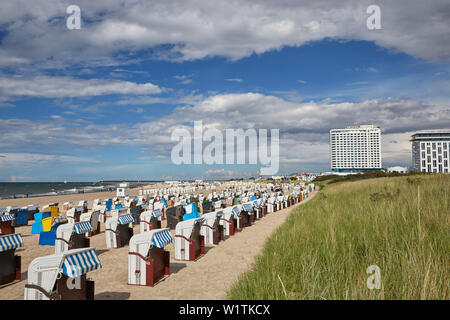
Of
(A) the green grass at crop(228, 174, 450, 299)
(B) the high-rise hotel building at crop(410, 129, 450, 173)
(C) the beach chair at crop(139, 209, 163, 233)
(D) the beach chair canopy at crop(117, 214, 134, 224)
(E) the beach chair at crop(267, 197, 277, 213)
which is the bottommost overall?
(E) the beach chair at crop(267, 197, 277, 213)

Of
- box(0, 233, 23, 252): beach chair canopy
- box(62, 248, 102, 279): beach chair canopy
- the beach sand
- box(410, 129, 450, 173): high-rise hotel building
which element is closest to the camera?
box(62, 248, 102, 279): beach chair canopy

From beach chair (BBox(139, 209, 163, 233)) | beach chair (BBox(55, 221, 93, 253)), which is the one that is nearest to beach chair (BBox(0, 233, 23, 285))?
beach chair (BBox(55, 221, 93, 253))

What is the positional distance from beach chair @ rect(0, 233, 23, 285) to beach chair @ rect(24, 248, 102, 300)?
3.18 meters

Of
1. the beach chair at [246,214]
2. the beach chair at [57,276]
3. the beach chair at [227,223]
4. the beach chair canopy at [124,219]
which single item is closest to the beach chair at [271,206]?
the beach chair at [246,214]

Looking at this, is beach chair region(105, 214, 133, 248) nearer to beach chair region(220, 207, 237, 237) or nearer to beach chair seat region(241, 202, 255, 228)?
beach chair region(220, 207, 237, 237)

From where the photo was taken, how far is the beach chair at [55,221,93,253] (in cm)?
1001

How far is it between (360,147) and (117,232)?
177666 millimetres

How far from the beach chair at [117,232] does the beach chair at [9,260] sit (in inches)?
163
